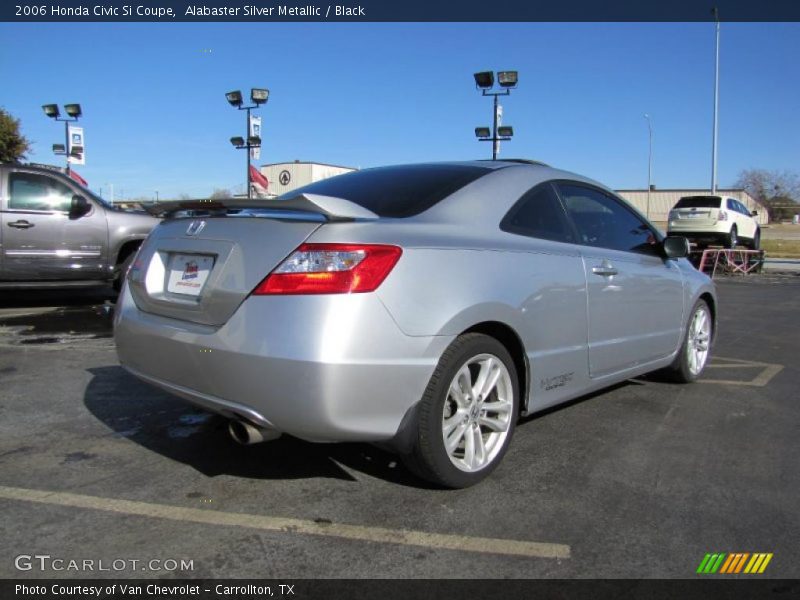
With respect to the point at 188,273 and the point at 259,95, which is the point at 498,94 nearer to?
the point at 259,95

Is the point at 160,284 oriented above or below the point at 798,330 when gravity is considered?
above

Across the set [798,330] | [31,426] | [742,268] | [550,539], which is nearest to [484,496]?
[550,539]

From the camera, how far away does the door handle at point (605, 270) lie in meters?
3.90

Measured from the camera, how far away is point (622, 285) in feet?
13.6

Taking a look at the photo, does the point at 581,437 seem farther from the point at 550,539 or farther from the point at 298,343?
the point at 298,343

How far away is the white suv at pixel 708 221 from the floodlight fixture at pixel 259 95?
13.4m

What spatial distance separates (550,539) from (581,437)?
135cm

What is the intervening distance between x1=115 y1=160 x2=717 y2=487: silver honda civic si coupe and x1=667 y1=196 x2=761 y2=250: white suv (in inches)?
636

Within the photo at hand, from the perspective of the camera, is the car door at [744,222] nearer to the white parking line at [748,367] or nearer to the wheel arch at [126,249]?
the white parking line at [748,367]

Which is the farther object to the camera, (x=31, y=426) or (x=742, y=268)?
(x=742, y=268)

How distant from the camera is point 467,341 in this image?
9.81 feet

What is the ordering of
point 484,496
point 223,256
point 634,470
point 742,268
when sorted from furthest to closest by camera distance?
point 742,268
point 634,470
point 484,496
point 223,256

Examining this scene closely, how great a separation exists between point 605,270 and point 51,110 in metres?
27.3
